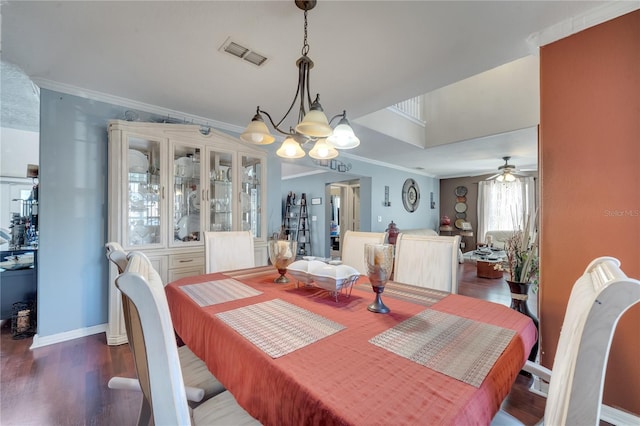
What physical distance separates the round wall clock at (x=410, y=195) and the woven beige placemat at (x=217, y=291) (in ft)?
17.9

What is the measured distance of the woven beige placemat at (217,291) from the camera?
4.21 feet

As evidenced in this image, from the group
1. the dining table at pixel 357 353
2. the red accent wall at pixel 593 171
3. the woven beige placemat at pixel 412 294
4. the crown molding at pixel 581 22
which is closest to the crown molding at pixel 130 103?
the dining table at pixel 357 353

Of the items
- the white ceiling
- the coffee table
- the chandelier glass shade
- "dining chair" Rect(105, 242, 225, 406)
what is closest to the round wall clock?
the coffee table

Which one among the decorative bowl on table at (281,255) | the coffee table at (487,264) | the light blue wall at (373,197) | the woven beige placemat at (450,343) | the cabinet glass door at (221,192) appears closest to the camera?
the woven beige placemat at (450,343)

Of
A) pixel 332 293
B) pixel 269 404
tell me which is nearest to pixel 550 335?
pixel 332 293

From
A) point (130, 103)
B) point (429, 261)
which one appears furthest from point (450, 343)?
point (130, 103)

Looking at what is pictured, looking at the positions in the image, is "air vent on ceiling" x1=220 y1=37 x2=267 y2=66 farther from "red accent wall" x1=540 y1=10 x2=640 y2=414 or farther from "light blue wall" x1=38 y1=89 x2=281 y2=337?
"red accent wall" x1=540 y1=10 x2=640 y2=414

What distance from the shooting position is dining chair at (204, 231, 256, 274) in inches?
82.7

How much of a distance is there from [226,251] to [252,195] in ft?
3.96

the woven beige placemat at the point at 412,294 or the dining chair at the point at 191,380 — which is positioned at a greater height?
the woven beige placemat at the point at 412,294

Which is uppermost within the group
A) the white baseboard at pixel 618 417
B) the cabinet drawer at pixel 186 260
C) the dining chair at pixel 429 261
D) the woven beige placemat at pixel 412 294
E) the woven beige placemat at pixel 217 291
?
the dining chair at pixel 429 261

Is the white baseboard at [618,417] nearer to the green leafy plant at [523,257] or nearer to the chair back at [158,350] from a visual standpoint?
the green leafy plant at [523,257]

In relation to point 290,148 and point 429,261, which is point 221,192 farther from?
point 429,261

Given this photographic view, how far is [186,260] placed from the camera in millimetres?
2688
